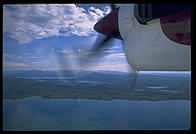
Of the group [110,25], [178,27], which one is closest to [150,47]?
[178,27]

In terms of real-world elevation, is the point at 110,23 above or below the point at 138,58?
above

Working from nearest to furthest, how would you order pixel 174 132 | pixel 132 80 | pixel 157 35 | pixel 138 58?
pixel 174 132, pixel 157 35, pixel 138 58, pixel 132 80

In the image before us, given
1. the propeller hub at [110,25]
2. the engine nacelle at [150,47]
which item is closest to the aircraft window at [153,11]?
the engine nacelle at [150,47]

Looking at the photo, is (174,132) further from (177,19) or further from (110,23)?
(110,23)

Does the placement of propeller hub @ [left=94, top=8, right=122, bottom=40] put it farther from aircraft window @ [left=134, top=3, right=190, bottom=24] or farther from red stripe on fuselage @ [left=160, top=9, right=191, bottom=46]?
red stripe on fuselage @ [left=160, top=9, right=191, bottom=46]

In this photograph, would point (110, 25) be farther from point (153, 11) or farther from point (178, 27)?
point (178, 27)

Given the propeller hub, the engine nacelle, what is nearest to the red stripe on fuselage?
the engine nacelle
